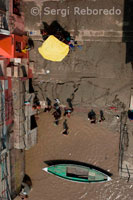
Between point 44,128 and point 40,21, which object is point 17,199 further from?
point 40,21

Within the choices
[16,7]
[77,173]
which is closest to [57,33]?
[16,7]

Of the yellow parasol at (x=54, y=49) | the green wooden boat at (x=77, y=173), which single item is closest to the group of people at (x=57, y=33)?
the yellow parasol at (x=54, y=49)

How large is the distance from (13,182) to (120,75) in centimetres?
886

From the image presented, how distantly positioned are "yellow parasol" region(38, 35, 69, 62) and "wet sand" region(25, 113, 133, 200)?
3.51 metres

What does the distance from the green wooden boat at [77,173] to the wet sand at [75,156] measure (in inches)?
15.4

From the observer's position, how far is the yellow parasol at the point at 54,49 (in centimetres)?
902

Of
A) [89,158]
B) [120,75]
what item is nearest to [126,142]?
[89,158]

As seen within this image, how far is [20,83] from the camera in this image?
966cm

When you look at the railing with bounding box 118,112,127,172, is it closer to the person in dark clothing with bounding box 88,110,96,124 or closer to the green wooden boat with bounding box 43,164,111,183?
the green wooden boat with bounding box 43,164,111,183

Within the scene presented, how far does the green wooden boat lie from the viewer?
10383 mm

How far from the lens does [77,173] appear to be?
34.9 ft

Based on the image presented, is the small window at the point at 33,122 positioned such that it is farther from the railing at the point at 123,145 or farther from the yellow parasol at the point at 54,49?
the railing at the point at 123,145

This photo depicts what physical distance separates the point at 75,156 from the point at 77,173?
3.50ft

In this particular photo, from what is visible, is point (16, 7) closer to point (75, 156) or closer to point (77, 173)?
point (75, 156)
